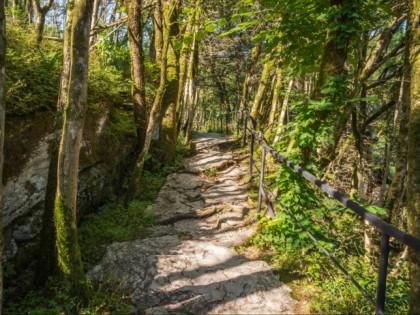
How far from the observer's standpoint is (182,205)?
281 inches

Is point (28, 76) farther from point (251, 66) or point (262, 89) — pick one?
point (251, 66)

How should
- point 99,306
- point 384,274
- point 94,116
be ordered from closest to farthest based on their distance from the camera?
1. point 384,274
2. point 99,306
3. point 94,116

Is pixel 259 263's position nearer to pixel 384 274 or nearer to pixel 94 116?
pixel 384 274

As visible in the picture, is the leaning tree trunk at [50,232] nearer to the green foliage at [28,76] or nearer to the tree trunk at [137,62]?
the green foliage at [28,76]

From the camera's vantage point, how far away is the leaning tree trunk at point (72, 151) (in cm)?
348

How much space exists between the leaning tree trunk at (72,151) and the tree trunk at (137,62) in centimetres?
479

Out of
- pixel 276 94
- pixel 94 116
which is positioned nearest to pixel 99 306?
pixel 94 116

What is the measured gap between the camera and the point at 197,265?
174 inches

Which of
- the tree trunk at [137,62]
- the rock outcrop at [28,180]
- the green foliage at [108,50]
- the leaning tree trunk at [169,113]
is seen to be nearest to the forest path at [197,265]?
the rock outcrop at [28,180]

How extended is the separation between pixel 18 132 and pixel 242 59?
17.7 meters

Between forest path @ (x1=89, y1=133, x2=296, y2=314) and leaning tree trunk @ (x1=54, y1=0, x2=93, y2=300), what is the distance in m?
0.64

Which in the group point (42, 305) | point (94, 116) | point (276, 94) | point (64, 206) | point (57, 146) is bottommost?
point (42, 305)

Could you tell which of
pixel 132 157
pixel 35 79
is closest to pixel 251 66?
pixel 132 157

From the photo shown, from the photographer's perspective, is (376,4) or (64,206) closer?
(64,206)
